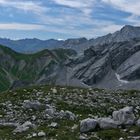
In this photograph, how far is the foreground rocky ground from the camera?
23.7 m

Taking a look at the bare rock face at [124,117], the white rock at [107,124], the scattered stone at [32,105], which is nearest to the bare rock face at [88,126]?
the white rock at [107,124]

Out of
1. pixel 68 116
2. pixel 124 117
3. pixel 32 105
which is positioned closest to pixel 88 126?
pixel 124 117

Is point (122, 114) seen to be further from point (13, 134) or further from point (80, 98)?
point (80, 98)

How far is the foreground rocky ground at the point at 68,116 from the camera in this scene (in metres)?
23.7

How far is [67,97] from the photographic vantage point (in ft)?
147

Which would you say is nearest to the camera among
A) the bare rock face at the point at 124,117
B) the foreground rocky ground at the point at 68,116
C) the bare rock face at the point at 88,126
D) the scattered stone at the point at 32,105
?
the foreground rocky ground at the point at 68,116

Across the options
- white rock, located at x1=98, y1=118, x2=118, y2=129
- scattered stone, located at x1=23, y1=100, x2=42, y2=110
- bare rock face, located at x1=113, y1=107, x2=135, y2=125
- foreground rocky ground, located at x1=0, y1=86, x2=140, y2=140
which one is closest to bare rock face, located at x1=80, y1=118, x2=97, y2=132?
foreground rocky ground, located at x1=0, y1=86, x2=140, y2=140

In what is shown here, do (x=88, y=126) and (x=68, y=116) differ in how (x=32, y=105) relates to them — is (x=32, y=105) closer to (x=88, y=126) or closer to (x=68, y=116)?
(x=68, y=116)

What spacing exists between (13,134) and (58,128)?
296 cm

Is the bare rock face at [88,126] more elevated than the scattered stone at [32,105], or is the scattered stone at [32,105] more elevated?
the bare rock face at [88,126]

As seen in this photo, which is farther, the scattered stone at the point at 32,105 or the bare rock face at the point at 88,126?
the scattered stone at the point at 32,105

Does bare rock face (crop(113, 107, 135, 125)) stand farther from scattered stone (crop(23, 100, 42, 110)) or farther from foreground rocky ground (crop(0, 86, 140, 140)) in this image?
scattered stone (crop(23, 100, 42, 110))

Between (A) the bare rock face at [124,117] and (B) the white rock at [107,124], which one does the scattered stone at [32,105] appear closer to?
(A) the bare rock face at [124,117]

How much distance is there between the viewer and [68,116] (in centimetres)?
3366
